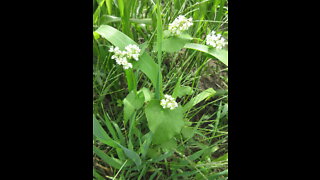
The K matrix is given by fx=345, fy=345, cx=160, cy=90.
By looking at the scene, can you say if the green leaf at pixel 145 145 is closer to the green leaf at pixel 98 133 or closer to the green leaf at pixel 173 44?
the green leaf at pixel 98 133

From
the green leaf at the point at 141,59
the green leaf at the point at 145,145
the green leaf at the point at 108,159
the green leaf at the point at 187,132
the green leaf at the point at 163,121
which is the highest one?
the green leaf at the point at 141,59

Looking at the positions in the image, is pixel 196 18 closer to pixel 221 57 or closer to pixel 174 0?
pixel 174 0

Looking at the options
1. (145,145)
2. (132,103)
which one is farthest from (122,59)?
(145,145)

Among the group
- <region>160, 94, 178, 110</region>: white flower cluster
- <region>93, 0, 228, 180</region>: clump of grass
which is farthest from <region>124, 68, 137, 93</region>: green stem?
<region>160, 94, 178, 110</region>: white flower cluster

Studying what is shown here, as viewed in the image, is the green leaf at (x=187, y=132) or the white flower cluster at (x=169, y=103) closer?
the white flower cluster at (x=169, y=103)

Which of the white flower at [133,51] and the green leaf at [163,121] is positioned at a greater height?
the white flower at [133,51]

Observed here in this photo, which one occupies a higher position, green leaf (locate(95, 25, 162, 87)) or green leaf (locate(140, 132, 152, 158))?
green leaf (locate(95, 25, 162, 87))

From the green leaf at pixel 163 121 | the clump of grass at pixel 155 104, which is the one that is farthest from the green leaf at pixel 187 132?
the green leaf at pixel 163 121

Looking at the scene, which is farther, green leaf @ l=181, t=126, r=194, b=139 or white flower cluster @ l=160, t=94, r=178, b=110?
green leaf @ l=181, t=126, r=194, b=139

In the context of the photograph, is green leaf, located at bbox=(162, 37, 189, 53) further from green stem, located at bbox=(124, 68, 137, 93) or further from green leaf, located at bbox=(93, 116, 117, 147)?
green leaf, located at bbox=(93, 116, 117, 147)
